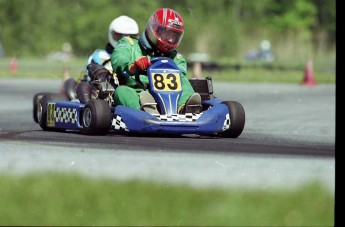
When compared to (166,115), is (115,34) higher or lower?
higher

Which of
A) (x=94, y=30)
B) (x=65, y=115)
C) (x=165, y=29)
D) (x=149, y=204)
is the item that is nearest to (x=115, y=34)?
(x=65, y=115)

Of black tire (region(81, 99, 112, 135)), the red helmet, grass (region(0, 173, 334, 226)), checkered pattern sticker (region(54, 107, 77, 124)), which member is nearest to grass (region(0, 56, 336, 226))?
grass (region(0, 173, 334, 226))

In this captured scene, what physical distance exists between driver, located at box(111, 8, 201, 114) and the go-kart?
9 cm

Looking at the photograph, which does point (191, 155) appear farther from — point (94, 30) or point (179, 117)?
point (94, 30)

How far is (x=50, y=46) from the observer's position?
206 ft

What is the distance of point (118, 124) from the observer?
9836 millimetres

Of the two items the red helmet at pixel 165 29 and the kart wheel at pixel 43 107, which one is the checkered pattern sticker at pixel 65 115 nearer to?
the kart wheel at pixel 43 107

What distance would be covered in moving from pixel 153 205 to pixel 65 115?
517 centimetres

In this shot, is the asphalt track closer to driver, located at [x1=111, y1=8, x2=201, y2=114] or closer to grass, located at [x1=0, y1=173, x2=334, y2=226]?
grass, located at [x1=0, y1=173, x2=334, y2=226]

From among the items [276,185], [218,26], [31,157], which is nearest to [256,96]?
[31,157]

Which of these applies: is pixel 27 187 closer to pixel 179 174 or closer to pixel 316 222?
pixel 179 174

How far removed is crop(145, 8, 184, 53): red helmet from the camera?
10.4m

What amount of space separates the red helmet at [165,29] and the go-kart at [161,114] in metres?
0.27

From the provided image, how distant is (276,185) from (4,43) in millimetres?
52090
